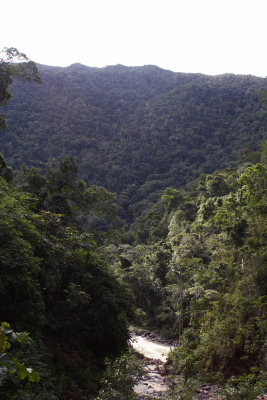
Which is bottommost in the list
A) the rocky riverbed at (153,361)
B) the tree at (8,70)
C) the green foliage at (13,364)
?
the rocky riverbed at (153,361)

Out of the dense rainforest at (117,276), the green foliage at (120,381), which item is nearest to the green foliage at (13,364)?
the dense rainforest at (117,276)

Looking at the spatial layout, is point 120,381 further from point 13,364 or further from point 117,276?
point 117,276

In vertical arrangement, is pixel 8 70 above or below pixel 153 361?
above

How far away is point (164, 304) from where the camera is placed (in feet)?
78.3

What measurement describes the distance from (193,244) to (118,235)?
7.19 meters

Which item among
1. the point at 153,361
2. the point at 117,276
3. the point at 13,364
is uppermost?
the point at 13,364

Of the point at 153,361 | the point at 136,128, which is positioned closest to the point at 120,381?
the point at 153,361

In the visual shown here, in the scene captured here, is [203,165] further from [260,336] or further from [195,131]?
[260,336]

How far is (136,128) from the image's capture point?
85.2m

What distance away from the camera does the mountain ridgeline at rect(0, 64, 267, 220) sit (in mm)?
62625

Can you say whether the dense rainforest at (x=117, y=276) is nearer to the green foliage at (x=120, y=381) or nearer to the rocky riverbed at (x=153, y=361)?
the green foliage at (x=120, y=381)

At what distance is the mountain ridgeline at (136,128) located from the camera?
6262 cm

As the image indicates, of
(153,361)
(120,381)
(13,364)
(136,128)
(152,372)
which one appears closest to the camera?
(13,364)

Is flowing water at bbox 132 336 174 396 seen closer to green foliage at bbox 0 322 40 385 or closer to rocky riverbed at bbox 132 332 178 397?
rocky riverbed at bbox 132 332 178 397
